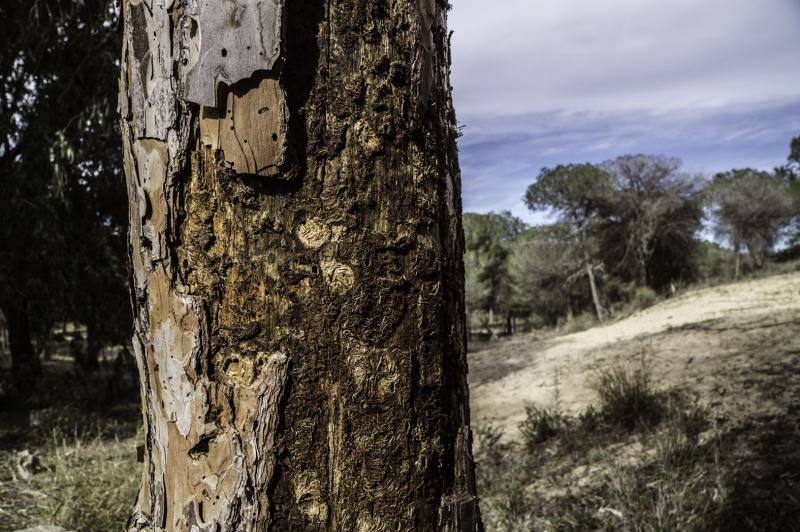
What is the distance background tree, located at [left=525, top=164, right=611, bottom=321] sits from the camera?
2380 cm

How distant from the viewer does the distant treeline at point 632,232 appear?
22.7 metres

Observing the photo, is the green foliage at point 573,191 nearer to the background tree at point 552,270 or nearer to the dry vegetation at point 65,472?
the background tree at point 552,270

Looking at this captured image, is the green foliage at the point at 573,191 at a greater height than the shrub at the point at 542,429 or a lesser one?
greater

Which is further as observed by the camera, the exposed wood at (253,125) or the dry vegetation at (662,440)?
the dry vegetation at (662,440)

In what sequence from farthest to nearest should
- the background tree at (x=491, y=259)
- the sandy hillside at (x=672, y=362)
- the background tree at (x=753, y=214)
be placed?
the background tree at (x=491, y=259) < the background tree at (x=753, y=214) < the sandy hillside at (x=672, y=362)

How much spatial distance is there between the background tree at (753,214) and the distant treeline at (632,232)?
4 cm

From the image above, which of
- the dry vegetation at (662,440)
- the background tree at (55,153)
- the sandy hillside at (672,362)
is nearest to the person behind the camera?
the dry vegetation at (662,440)

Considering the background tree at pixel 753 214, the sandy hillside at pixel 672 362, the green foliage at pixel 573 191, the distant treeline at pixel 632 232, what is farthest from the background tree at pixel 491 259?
the sandy hillside at pixel 672 362

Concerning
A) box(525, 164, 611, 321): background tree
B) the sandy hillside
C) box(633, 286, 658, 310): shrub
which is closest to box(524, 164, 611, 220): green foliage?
box(525, 164, 611, 321): background tree

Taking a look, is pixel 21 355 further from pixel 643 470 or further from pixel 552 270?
pixel 552 270

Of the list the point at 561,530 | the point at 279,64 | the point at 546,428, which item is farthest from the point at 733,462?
the point at 279,64

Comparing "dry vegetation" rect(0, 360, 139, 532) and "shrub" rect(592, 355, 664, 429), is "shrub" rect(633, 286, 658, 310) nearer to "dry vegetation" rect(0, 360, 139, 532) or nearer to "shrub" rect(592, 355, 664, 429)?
"shrub" rect(592, 355, 664, 429)

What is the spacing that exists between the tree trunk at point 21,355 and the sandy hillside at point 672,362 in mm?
5504

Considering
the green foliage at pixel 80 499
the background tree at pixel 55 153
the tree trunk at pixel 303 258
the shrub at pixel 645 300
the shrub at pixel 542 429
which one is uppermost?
the background tree at pixel 55 153
